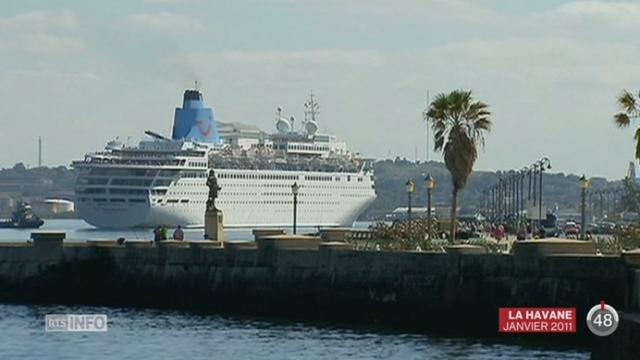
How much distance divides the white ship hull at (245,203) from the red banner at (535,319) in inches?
4124

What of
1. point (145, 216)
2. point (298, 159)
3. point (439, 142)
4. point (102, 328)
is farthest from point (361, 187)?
point (102, 328)

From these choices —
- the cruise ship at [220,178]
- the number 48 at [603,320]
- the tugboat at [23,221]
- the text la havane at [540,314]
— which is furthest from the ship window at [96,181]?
the number 48 at [603,320]

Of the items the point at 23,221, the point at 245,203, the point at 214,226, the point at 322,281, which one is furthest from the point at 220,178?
the point at 322,281

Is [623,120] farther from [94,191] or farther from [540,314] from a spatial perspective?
[94,191]

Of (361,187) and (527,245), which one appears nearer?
(527,245)

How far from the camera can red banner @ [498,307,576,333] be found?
4169 cm

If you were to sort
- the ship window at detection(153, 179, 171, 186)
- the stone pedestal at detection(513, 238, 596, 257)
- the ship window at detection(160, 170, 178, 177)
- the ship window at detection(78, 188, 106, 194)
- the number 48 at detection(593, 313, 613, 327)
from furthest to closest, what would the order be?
1. the ship window at detection(78, 188, 106, 194)
2. the ship window at detection(160, 170, 178, 177)
3. the ship window at detection(153, 179, 171, 186)
4. the stone pedestal at detection(513, 238, 596, 257)
5. the number 48 at detection(593, 313, 613, 327)

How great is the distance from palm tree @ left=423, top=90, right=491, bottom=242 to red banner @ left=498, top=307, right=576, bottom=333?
1137 cm

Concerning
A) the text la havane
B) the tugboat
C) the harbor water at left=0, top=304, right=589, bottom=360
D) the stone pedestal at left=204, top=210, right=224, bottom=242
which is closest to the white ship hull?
→ the tugboat

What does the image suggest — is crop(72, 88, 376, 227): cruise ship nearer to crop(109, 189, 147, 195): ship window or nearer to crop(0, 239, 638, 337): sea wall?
crop(109, 189, 147, 195): ship window

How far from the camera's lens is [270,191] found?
6152 inches

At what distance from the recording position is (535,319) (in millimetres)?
43344

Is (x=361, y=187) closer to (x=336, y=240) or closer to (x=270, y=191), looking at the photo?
(x=270, y=191)

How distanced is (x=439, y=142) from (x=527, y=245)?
13169 millimetres
